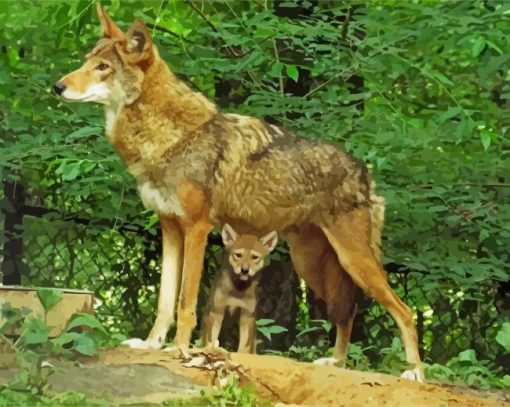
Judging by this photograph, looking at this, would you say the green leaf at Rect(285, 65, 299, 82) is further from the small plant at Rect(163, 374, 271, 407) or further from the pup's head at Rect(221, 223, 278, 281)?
the small plant at Rect(163, 374, 271, 407)

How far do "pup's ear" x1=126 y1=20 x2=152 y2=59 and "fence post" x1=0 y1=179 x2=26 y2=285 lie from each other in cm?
194

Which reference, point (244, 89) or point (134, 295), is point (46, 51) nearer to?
point (244, 89)

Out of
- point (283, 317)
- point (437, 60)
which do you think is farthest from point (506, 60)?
point (283, 317)

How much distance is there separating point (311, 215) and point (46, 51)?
101 inches

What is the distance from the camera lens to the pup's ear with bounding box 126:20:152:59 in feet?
17.0

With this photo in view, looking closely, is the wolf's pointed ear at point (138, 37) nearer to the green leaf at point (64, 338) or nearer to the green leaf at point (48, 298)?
the green leaf at point (48, 298)

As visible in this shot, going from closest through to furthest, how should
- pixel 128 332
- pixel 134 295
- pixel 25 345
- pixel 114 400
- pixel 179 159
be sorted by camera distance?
pixel 114 400, pixel 25 345, pixel 179 159, pixel 128 332, pixel 134 295

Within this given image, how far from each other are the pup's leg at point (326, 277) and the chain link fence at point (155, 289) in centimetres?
45

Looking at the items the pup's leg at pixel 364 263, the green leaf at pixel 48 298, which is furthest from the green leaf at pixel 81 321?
the pup's leg at pixel 364 263

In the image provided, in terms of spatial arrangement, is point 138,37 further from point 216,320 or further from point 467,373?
point 467,373

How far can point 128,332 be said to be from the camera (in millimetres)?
6055

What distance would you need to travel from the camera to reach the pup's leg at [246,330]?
5.48 m

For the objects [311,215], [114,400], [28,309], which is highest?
[311,215]

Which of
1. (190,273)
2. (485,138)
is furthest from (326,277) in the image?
(485,138)
